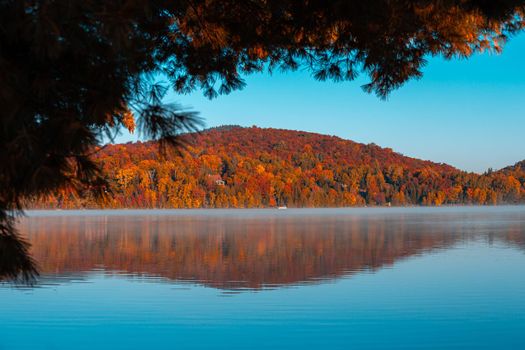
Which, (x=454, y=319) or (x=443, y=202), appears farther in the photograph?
(x=443, y=202)

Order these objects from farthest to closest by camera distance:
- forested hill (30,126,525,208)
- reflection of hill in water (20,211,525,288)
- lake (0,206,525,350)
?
forested hill (30,126,525,208), reflection of hill in water (20,211,525,288), lake (0,206,525,350)

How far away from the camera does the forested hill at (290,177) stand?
387 feet

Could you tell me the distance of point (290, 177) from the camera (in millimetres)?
140625

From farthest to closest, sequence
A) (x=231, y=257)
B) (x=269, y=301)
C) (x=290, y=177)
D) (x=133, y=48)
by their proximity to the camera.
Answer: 1. (x=290, y=177)
2. (x=231, y=257)
3. (x=269, y=301)
4. (x=133, y=48)

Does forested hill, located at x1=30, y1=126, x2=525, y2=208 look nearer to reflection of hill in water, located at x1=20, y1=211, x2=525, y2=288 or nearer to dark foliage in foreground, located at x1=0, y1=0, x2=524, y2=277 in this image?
reflection of hill in water, located at x1=20, y1=211, x2=525, y2=288

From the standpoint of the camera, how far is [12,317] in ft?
32.9

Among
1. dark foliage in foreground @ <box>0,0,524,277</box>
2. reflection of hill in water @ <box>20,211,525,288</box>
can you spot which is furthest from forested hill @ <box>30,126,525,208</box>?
dark foliage in foreground @ <box>0,0,524,277</box>

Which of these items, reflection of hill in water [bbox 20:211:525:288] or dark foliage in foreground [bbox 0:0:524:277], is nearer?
dark foliage in foreground [bbox 0:0:524:277]

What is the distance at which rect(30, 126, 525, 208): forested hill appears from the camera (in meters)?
118

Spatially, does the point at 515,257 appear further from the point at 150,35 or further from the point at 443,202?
the point at 443,202

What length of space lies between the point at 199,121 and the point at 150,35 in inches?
106

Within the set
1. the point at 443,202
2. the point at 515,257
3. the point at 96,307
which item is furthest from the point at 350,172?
the point at 96,307

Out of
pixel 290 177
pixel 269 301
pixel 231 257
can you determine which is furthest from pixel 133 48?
pixel 290 177

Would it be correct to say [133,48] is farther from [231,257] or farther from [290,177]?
[290,177]
